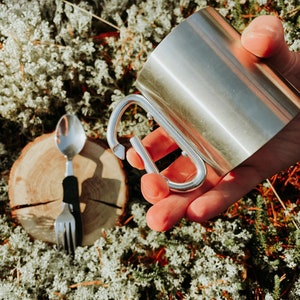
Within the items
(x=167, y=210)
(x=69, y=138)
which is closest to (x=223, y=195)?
(x=167, y=210)

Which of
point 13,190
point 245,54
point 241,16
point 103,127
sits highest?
point 241,16

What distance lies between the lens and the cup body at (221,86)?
1449 millimetres

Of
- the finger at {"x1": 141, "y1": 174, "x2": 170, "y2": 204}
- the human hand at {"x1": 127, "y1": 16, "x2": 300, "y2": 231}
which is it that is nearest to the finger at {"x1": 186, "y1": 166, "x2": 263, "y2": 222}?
the human hand at {"x1": 127, "y1": 16, "x2": 300, "y2": 231}

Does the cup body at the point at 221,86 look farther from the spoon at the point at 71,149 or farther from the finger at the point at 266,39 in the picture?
the spoon at the point at 71,149

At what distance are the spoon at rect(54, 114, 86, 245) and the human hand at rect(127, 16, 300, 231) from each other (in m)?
0.56

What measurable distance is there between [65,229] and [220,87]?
1.44m

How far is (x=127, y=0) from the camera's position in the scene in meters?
2.90

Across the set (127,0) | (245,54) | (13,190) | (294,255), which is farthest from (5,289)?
(127,0)

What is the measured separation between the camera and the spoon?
242 cm

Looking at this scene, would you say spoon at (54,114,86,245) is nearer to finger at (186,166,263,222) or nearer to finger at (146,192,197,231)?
finger at (146,192,197,231)

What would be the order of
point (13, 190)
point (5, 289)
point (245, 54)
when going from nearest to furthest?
point (245, 54), point (5, 289), point (13, 190)

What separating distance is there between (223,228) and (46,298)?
4.16 ft

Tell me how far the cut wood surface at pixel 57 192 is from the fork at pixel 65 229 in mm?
85

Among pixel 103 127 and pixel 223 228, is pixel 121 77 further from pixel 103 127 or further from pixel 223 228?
pixel 223 228
